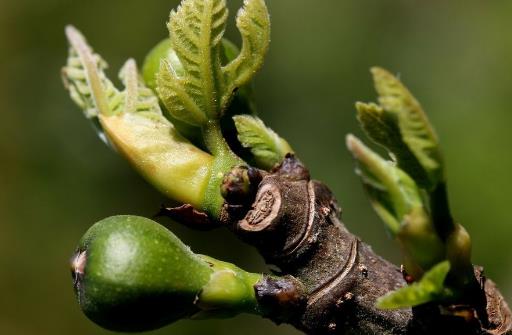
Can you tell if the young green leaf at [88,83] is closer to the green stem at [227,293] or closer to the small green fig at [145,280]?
the small green fig at [145,280]

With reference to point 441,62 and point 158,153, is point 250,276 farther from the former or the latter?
point 441,62

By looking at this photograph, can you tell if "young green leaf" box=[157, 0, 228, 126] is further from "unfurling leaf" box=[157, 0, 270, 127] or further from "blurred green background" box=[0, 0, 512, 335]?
"blurred green background" box=[0, 0, 512, 335]

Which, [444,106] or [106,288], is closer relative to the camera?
[106,288]

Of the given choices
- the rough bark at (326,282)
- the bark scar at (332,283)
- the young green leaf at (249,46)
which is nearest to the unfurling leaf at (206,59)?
the young green leaf at (249,46)

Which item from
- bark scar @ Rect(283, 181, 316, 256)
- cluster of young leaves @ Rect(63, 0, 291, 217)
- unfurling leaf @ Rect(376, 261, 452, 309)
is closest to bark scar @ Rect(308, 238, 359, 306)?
bark scar @ Rect(283, 181, 316, 256)

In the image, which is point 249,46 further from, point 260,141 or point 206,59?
point 260,141

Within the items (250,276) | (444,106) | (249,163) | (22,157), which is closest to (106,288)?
(250,276)
